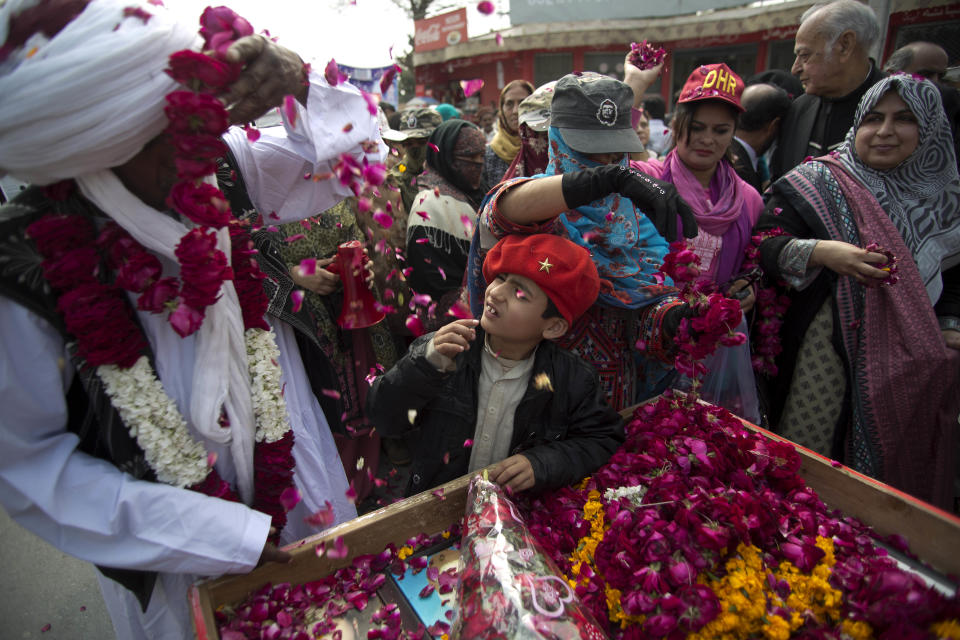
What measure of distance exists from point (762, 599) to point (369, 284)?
2272 mm

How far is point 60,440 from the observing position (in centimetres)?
120

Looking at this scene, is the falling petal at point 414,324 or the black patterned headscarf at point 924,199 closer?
the falling petal at point 414,324

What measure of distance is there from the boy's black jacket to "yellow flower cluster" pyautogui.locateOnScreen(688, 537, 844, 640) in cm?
53

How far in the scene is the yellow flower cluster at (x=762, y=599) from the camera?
1245 millimetres

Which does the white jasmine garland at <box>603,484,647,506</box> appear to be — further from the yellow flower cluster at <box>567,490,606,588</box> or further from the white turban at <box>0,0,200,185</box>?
the white turban at <box>0,0,200,185</box>

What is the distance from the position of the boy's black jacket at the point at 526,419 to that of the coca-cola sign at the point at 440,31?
1800 cm

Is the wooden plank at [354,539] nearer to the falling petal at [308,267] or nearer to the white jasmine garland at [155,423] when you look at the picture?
the white jasmine garland at [155,423]

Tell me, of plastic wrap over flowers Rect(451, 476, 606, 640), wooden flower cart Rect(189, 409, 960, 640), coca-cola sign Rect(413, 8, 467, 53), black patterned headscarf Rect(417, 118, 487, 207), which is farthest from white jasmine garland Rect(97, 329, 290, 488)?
coca-cola sign Rect(413, 8, 467, 53)

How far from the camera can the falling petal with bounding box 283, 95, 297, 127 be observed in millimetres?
1412

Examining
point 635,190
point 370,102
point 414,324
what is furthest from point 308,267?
point 635,190

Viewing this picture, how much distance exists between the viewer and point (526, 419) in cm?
191

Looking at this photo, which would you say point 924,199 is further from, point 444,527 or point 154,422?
point 154,422

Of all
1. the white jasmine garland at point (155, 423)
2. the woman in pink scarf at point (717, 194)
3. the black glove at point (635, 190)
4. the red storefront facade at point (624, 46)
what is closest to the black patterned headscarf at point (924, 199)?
the woman in pink scarf at point (717, 194)

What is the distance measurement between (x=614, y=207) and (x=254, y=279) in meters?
1.43
